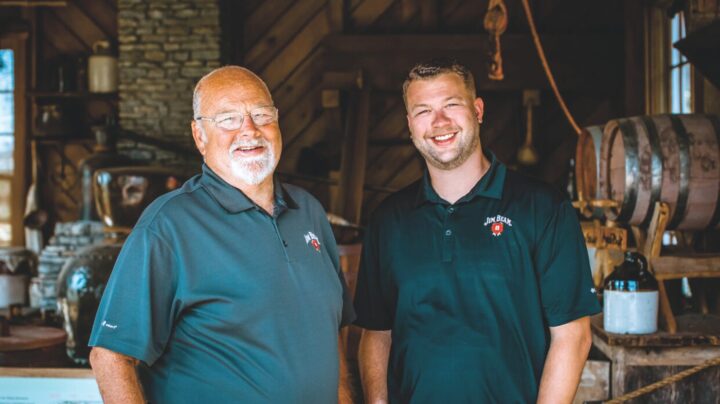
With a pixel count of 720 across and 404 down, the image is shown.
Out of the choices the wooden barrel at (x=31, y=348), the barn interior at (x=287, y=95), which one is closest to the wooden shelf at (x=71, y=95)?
the barn interior at (x=287, y=95)

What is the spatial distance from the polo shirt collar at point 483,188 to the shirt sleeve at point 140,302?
76 centimetres

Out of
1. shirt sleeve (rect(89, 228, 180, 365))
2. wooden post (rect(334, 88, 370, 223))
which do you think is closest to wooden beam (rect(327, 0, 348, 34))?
wooden post (rect(334, 88, 370, 223))

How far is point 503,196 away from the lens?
2.17 m

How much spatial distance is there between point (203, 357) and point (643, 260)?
89.1 inches

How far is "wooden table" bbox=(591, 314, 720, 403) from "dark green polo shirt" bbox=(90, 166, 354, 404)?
1773 mm

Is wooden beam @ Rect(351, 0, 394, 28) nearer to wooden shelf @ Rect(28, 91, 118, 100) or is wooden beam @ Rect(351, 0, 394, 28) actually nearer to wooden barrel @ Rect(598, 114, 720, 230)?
wooden shelf @ Rect(28, 91, 118, 100)

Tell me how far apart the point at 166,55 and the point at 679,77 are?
15.8 ft

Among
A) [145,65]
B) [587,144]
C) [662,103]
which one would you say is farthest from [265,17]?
[587,144]

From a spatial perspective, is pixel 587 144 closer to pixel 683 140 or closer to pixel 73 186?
pixel 683 140

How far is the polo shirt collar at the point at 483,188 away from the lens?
2170mm

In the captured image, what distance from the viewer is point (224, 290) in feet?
6.18

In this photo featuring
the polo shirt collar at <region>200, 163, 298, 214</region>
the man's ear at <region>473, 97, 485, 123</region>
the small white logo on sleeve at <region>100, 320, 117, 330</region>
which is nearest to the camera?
the small white logo on sleeve at <region>100, 320, 117, 330</region>

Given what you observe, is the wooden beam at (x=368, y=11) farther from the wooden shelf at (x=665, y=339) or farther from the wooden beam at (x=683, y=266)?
the wooden shelf at (x=665, y=339)

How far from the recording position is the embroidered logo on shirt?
2125 mm
